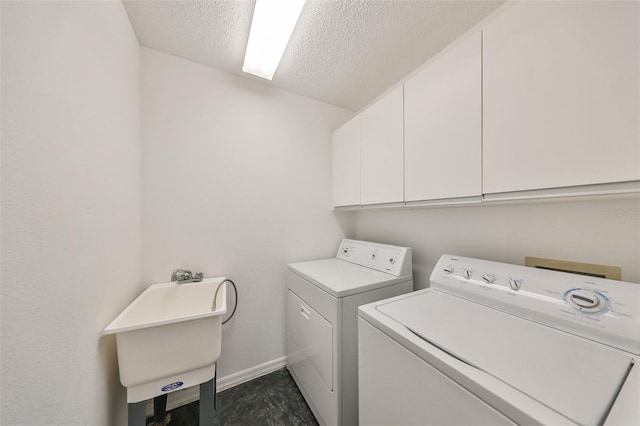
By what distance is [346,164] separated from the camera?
1802 millimetres

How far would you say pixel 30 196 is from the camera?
0.53m

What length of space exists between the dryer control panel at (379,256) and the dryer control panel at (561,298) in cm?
33

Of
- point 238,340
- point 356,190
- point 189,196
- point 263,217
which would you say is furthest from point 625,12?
point 238,340

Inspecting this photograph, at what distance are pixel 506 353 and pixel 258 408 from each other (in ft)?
5.11

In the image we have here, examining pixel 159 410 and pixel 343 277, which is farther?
pixel 343 277

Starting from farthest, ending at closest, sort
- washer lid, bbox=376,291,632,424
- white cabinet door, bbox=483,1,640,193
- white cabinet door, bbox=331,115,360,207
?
white cabinet door, bbox=331,115,360,207
white cabinet door, bbox=483,1,640,193
washer lid, bbox=376,291,632,424

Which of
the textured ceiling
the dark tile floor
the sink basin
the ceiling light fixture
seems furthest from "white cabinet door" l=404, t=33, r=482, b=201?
the dark tile floor

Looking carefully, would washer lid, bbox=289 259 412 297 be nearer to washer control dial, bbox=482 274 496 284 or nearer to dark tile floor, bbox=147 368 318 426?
washer control dial, bbox=482 274 496 284

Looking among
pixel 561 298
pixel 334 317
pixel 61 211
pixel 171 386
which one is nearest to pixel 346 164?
pixel 334 317

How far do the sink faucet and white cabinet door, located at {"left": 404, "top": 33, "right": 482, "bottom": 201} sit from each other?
1.54 m

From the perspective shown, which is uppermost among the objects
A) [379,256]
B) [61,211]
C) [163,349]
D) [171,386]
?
[61,211]

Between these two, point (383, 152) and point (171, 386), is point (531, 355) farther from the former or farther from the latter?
point (171, 386)

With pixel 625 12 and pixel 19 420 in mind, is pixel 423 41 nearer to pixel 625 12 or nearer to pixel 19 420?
pixel 625 12

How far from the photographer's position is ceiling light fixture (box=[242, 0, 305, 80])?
3.45 feet
